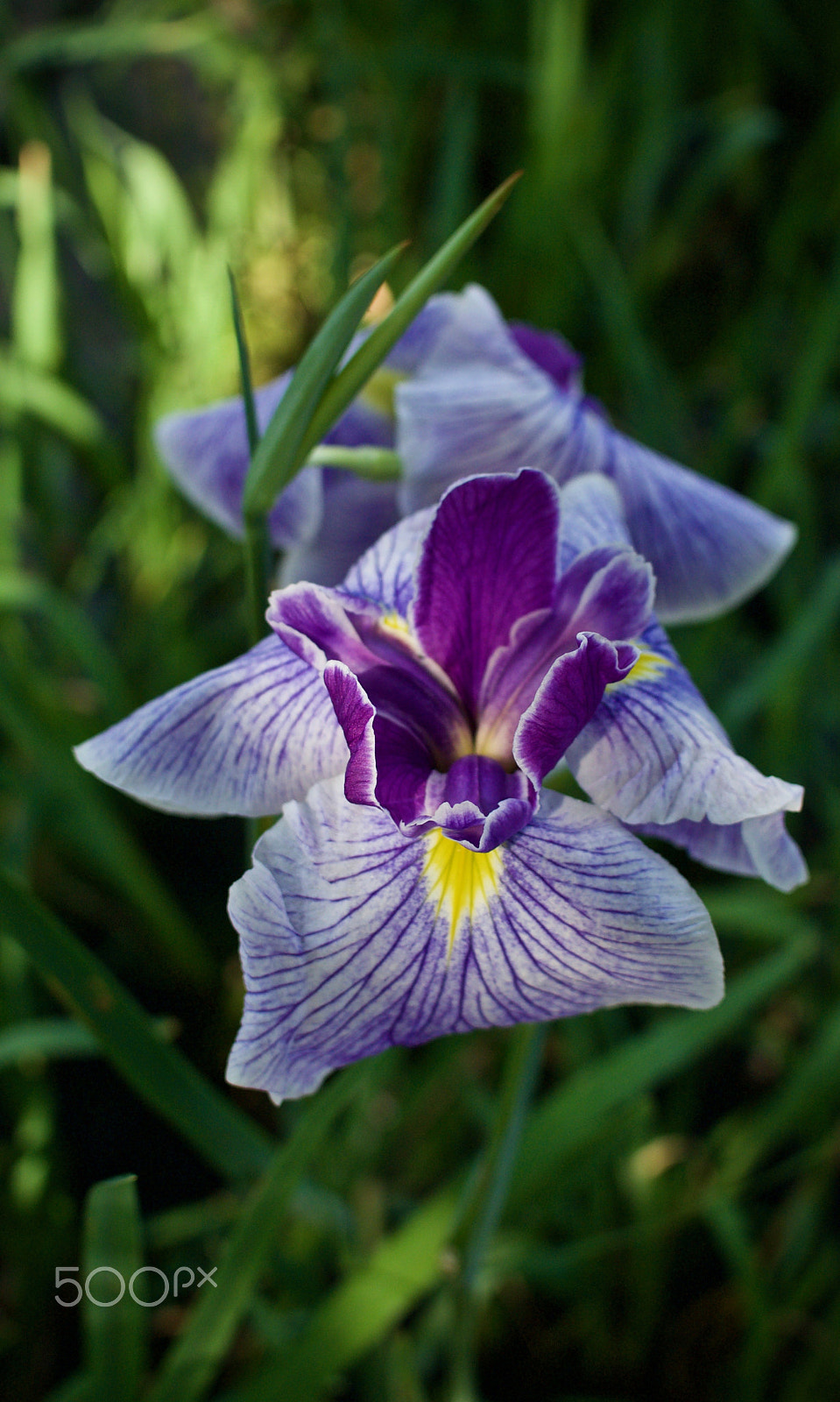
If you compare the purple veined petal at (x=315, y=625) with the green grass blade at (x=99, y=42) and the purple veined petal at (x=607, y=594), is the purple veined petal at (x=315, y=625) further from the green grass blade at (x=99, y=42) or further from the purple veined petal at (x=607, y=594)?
the green grass blade at (x=99, y=42)

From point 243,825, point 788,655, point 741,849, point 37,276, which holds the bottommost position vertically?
point 243,825

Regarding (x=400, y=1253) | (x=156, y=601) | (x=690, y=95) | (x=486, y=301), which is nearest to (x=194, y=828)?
(x=156, y=601)

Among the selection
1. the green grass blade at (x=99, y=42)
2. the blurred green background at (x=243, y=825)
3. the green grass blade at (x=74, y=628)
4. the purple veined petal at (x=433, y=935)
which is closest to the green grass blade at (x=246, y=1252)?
the blurred green background at (x=243, y=825)

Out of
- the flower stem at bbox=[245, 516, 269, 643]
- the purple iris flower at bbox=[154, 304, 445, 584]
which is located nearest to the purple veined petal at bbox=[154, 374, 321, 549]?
the purple iris flower at bbox=[154, 304, 445, 584]

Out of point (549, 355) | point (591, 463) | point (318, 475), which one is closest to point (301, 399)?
point (318, 475)

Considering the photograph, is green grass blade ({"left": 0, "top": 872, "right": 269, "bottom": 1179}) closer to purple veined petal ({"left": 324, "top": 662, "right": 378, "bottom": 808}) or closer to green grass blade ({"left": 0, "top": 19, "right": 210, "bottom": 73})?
purple veined petal ({"left": 324, "top": 662, "right": 378, "bottom": 808})

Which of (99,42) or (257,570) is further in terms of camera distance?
(99,42)

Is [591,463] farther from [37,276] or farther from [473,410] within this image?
[37,276]

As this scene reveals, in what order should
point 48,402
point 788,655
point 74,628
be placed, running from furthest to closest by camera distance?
point 48,402
point 74,628
point 788,655
